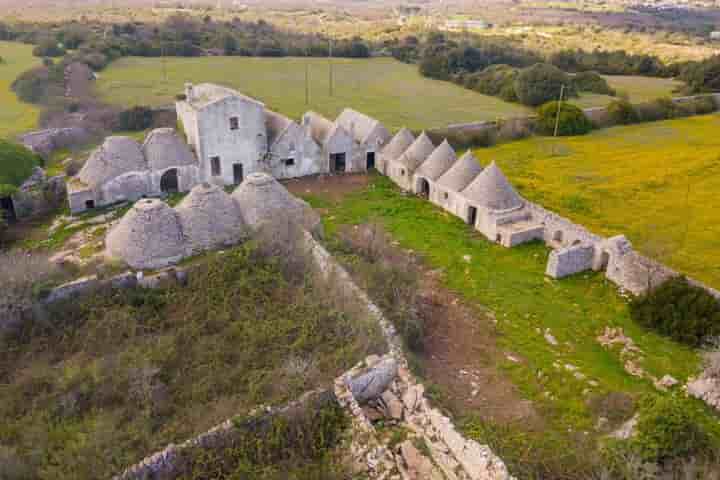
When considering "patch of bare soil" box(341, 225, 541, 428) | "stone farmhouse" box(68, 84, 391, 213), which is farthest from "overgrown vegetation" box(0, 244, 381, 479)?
"stone farmhouse" box(68, 84, 391, 213)

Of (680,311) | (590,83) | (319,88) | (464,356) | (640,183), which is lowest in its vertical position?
(464,356)

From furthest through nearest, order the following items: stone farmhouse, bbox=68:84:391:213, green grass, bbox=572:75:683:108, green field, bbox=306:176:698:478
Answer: green grass, bbox=572:75:683:108
stone farmhouse, bbox=68:84:391:213
green field, bbox=306:176:698:478

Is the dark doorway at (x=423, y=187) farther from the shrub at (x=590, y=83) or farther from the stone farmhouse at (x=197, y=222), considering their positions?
the shrub at (x=590, y=83)

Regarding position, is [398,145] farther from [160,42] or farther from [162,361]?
[160,42]

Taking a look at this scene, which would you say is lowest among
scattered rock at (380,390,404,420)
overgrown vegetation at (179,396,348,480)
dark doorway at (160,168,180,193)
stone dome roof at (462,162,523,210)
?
scattered rock at (380,390,404,420)

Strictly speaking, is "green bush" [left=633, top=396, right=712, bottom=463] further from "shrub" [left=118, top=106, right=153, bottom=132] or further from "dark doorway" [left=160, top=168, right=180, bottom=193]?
"shrub" [left=118, top=106, right=153, bottom=132]

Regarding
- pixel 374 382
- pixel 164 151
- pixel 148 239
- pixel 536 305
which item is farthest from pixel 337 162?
pixel 374 382

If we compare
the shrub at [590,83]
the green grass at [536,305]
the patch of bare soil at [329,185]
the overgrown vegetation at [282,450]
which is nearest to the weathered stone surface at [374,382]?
the overgrown vegetation at [282,450]
